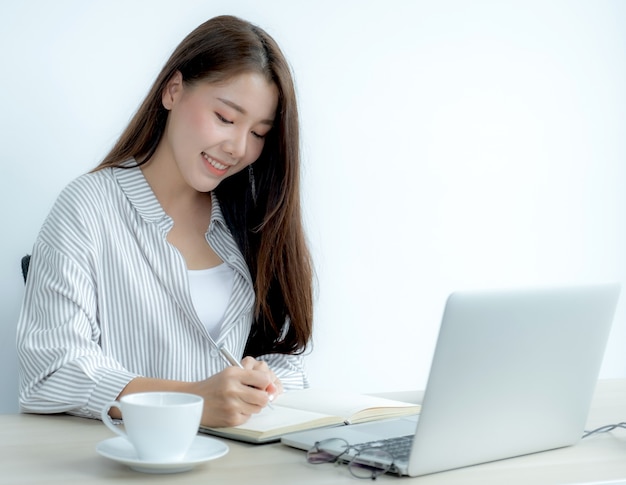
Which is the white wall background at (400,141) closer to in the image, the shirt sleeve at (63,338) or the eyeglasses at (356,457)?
the shirt sleeve at (63,338)

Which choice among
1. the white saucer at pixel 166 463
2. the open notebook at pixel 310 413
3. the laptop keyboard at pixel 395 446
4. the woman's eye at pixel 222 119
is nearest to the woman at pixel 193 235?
the woman's eye at pixel 222 119

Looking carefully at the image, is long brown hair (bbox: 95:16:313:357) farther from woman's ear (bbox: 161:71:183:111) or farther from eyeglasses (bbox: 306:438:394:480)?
eyeglasses (bbox: 306:438:394:480)

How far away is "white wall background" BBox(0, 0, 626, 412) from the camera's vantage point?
6.56ft

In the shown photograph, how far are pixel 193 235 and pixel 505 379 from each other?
91 cm

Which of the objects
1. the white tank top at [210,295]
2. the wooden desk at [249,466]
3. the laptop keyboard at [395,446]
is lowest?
the wooden desk at [249,466]

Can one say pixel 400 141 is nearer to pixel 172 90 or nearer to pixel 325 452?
pixel 172 90

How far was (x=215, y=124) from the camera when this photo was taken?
1650mm

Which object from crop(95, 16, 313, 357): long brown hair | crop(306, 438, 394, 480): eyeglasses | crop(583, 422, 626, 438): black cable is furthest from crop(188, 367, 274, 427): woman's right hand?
crop(95, 16, 313, 357): long brown hair

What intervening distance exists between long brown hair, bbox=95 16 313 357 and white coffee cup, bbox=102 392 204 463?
0.79 metres

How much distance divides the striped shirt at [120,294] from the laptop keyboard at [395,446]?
1.60 feet

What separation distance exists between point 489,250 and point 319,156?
657mm

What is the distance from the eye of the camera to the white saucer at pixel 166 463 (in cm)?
94

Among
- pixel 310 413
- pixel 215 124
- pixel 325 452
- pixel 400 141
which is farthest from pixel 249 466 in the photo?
pixel 400 141

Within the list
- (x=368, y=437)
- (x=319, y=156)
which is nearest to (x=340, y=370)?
(x=319, y=156)
